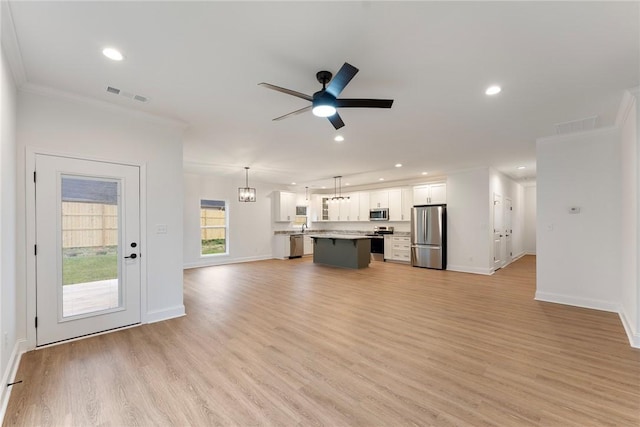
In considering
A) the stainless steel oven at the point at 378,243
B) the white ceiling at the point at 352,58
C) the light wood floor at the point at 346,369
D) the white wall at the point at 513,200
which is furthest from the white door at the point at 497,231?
the white ceiling at the point at 352,58

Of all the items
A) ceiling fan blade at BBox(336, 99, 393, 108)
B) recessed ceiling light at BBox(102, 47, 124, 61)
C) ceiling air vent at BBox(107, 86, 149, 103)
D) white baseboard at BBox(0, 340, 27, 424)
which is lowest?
white baseboard at BBox(0, 340, 27, 424)

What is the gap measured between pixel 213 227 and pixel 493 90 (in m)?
7.82

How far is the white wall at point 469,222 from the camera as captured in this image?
22.6ft

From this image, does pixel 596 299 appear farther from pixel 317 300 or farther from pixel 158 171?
pixel 158 171

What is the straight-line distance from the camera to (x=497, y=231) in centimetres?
738

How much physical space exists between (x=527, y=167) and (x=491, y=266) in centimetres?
268

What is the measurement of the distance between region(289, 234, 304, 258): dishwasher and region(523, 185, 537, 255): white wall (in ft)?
28.1

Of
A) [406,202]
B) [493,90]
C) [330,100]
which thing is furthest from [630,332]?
[406,202]

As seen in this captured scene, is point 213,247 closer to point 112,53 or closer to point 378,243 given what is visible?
point 378,243

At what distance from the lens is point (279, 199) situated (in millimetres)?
9844

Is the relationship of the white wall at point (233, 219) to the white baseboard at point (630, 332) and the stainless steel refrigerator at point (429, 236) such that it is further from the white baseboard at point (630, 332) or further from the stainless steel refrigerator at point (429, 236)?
the white baseboard at point (630, 332)

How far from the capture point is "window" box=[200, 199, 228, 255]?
834cm

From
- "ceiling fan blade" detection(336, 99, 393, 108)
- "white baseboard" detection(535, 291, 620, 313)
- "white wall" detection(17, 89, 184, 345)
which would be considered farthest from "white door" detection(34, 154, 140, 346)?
"white baseboard" detection(535, 291, 620, 313)

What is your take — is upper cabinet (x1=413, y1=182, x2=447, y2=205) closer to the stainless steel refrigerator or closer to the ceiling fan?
the stainless steel refrigerator
